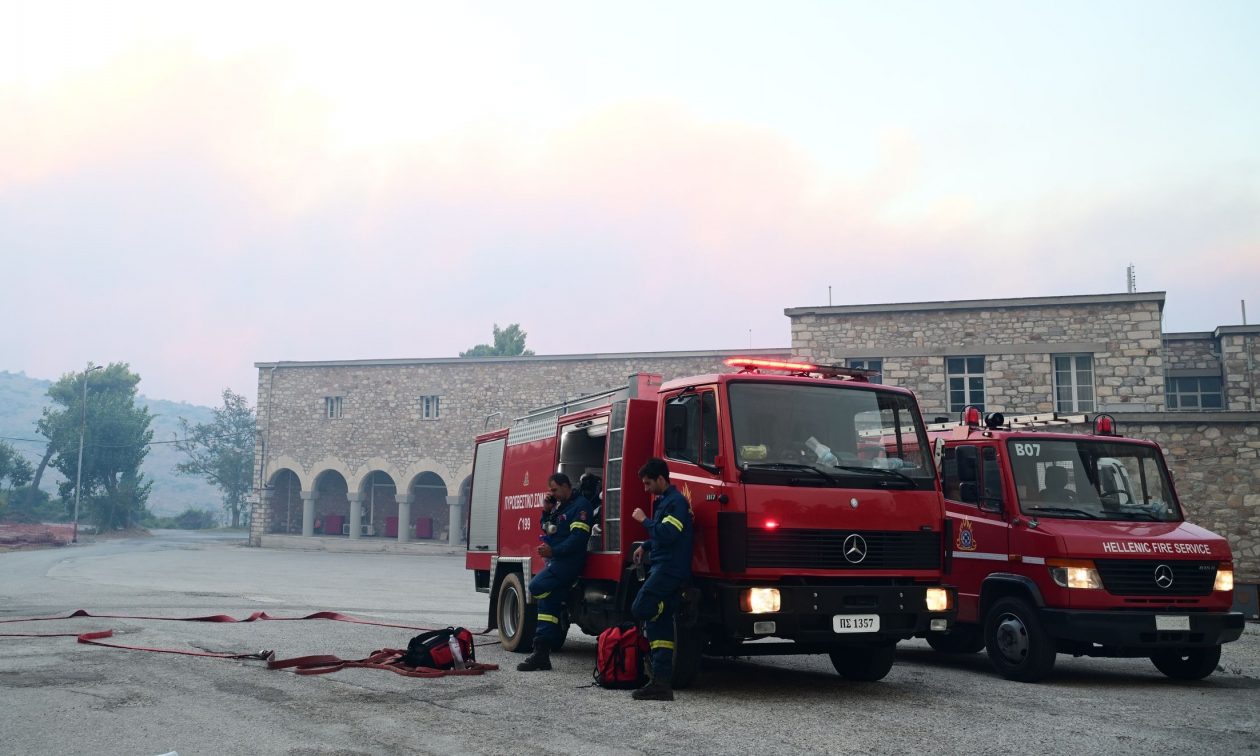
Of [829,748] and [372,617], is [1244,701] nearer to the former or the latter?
[829,748]

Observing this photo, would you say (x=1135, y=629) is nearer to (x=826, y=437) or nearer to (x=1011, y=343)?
(x=826, y=437)

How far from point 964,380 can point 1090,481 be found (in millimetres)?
17240

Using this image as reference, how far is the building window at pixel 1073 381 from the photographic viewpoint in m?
26.0

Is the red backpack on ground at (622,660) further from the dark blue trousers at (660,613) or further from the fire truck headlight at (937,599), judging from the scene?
the fire truck headlight at (937,599)

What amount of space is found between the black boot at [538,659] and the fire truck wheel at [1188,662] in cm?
550

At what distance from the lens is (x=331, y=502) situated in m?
49.2

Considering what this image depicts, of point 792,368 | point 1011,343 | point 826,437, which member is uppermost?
point 1011,343

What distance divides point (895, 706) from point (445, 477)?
36.5m

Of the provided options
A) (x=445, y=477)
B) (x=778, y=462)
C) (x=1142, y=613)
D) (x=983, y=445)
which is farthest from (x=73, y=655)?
(x=445, y=477)

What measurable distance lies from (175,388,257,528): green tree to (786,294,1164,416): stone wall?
219 feet

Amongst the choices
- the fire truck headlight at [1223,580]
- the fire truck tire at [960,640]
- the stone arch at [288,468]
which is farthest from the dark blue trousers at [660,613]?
the stone arch at [288,468]

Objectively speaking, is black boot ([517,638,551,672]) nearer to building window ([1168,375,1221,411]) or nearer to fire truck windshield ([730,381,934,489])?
fire truck windshield ([730,381,934,489])

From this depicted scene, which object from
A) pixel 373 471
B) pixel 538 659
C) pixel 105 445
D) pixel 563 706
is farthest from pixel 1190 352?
pixel 105 445

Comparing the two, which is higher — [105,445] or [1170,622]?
[105,445]
